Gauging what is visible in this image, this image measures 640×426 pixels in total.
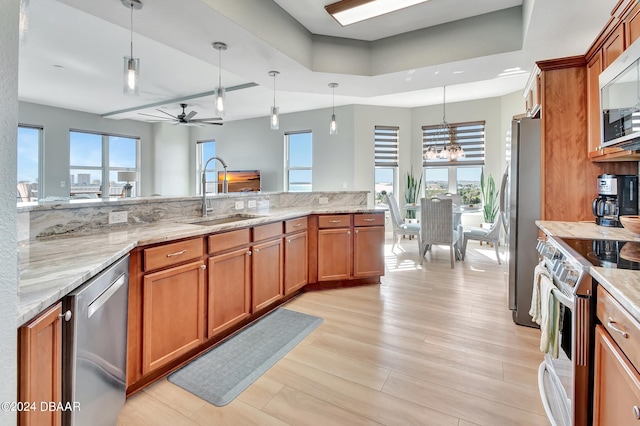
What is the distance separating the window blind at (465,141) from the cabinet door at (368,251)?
3676 millimetres

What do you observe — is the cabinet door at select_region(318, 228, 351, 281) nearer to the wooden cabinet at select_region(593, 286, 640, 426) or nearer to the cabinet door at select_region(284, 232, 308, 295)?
the cabinet door at select_region(284, 232, 308, 295)

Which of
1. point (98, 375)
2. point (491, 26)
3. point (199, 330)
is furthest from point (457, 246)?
point (98, 375)

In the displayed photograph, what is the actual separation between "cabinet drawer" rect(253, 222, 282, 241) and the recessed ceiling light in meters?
1.92

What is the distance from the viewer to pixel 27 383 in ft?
2.61

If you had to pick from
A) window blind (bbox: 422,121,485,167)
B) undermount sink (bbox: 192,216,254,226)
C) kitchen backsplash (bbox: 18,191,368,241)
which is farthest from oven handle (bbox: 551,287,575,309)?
window blind (bbox: 422,121,485,167)

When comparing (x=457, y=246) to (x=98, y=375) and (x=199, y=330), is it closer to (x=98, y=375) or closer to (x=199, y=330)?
(x=199, y=330)

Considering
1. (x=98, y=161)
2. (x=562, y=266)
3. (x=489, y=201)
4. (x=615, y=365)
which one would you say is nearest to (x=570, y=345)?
(x=562, y=266)

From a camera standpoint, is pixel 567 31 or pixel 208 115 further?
pixel 208 115

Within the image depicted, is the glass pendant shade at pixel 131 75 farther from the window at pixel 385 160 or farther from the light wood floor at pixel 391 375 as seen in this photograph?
the window at pixel 385 160

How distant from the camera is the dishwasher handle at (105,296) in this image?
1.16 m

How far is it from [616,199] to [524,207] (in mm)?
570

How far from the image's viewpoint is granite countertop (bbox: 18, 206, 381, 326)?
2.95 feet

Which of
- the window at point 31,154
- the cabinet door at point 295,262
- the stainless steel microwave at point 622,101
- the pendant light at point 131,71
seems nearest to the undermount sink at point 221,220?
Result: the cabinet door at point 295,262

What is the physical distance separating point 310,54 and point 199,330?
2.84 m
